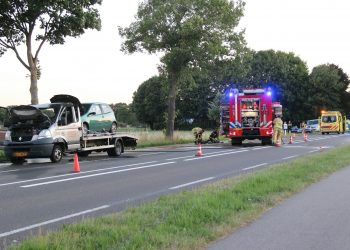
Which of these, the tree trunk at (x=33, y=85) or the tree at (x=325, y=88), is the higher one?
the tree at (x=325, y=88)

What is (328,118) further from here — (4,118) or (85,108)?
(4,118)

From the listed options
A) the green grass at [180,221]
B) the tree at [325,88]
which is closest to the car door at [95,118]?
the green grass at [180,221]

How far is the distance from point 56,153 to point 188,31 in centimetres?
1714

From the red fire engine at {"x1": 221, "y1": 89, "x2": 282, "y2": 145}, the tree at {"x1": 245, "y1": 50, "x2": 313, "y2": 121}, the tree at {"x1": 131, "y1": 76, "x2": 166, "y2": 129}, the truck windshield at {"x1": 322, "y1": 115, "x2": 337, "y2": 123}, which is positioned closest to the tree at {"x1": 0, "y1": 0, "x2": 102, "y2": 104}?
the red fire engine at {"x1": 221, "y1": 89, "x2": 282, "y2": 145}

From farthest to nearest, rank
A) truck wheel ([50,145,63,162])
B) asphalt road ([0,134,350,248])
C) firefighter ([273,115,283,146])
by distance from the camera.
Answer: firefighter ([273,115,283,146]), truck wheel ([50,145,63,162]), asphalt road ([0,134,350,248])

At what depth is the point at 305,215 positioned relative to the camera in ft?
26.0

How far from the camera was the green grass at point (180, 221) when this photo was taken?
18.8 ft

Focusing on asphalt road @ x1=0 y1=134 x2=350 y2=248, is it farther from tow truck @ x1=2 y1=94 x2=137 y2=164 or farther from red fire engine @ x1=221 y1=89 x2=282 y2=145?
red fire engine @ x1=221 y1=89 x2=282 y2=145

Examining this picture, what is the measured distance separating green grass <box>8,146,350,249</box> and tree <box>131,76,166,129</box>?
289 ft

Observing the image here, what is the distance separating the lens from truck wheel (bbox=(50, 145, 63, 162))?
18.6 metres

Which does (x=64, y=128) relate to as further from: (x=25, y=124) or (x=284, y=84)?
(x=284, y=84)

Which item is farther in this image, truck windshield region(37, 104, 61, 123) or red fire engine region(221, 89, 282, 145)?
red fire engine region(221, 89, 282, 145)

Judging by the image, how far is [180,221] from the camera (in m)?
6.86

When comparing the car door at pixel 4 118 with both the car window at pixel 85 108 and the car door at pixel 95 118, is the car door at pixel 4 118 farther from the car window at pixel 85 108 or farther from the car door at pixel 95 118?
the car door at pixel 95 118
